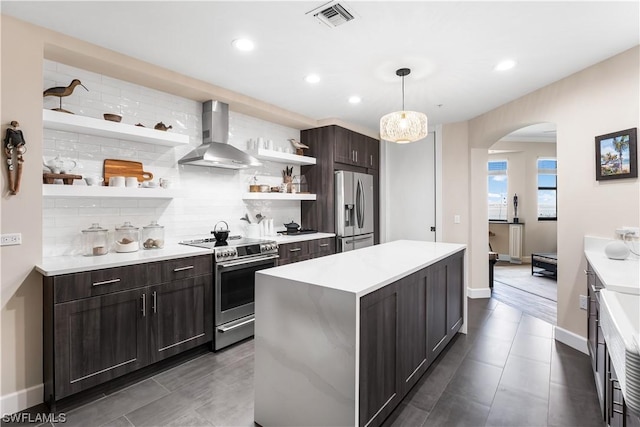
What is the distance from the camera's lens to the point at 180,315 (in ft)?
9.15

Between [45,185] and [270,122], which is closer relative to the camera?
[45,185]

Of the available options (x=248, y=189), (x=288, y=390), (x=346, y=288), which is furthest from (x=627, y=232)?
(x=248, y=189)

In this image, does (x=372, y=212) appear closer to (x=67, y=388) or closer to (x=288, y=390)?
(x=288, y=390)

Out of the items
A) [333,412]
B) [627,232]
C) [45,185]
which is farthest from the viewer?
[627,232]

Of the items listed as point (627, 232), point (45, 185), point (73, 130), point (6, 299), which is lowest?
point (6, 299)

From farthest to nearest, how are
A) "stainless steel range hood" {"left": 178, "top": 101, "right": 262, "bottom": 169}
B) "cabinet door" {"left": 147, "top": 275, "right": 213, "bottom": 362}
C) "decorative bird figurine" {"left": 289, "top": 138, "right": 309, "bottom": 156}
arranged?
"decorative bird figurine" {"left": 289, "top": 138, "right": 309, "bottom": 156}
"stainless steel range hood" {"left": 178, "top": 101, "right": 262, "bottom": 169}
"cabinet door" {"left": 147, "top": 275, "right": 213, "bottom": 362}

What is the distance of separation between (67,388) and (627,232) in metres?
4.40

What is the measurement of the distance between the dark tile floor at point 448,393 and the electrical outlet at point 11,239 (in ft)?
3.97

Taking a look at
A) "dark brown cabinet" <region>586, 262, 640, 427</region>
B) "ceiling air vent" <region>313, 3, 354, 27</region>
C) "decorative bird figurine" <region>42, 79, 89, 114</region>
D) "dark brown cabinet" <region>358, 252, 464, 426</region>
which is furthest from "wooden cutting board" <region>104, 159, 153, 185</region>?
"dark brown cabinet" <region>586, 262, 640, 427</region>

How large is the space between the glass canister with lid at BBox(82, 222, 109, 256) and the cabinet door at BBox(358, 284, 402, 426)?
7.52 ft

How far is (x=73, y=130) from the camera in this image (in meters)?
2.73

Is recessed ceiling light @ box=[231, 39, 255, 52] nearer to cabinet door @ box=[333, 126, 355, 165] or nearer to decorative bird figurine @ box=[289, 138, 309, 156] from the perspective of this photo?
decorative bird figurine @ box=[289, 138, 309, 156]

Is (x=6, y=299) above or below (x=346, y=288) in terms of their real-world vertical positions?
below

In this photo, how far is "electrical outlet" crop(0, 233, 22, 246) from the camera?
216 centimetres
